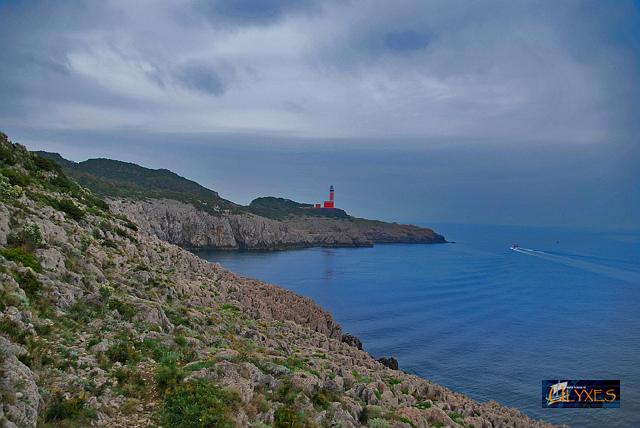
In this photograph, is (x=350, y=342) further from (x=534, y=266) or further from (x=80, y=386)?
(x=534, y=266)

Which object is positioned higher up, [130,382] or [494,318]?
[130,382]

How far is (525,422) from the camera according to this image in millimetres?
25266

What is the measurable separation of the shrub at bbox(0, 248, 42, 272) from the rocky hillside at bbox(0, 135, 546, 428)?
0.20 ft

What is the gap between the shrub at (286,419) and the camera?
1260 centimetres

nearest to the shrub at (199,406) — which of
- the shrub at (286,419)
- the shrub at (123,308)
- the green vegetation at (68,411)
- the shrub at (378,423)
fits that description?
the shrub at (286,419)

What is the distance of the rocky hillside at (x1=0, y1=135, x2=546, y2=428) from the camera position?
11008 mm

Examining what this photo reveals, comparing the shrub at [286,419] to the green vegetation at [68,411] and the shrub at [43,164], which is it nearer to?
the green vegetation at [68,411]

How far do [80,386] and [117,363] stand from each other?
1704mm

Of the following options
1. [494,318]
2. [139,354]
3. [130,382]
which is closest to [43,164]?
[139,354]

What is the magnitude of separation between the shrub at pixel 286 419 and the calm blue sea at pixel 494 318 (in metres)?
31.4

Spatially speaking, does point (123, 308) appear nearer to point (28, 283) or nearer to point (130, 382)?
point (28, 283)

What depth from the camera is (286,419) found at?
504 inches

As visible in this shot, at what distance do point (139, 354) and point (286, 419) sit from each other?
521 cm

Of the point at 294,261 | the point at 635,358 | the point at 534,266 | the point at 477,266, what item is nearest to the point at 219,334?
the point at 635,358
